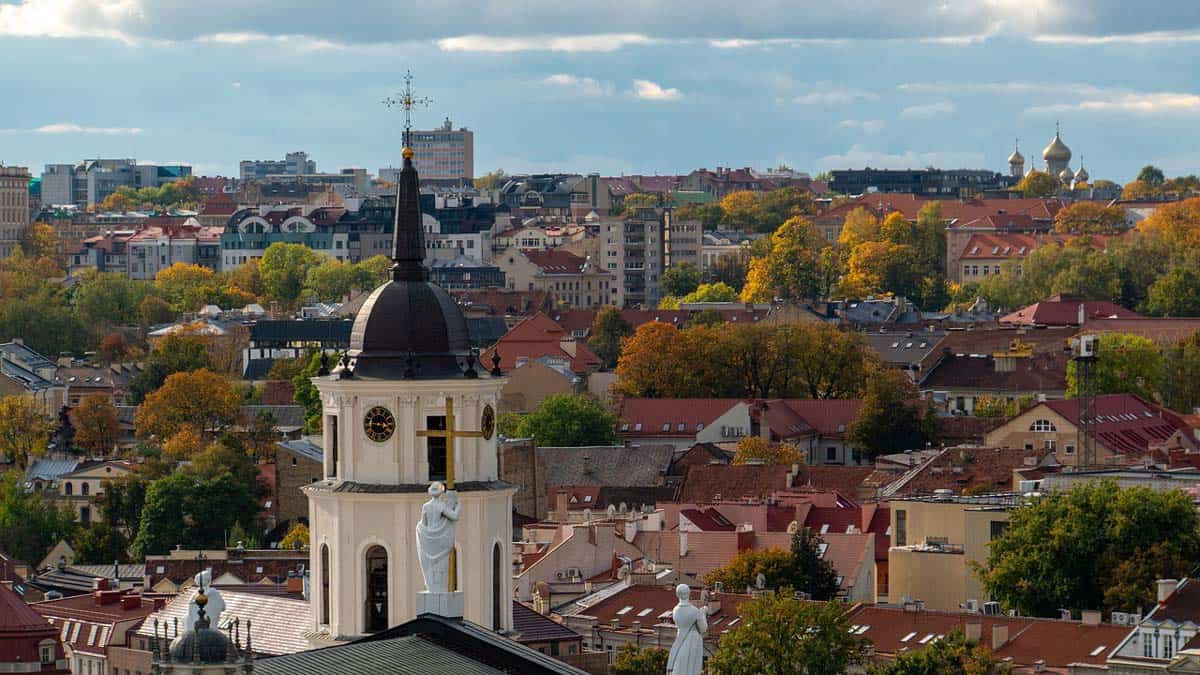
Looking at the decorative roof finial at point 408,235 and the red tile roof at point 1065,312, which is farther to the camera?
the red tile roof at point 1065,312

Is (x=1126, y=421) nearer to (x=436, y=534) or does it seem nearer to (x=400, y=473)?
(x=400, y=473)

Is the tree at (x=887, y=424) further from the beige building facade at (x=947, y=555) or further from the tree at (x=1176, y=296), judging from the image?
the tree at (x=1176, y=296)

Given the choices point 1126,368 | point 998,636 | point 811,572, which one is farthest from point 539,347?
point 998,636

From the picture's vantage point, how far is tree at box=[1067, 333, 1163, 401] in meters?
116

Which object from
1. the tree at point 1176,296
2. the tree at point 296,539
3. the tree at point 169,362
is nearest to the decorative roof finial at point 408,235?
the tree at point 296,539

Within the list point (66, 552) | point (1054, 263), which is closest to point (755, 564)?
point (66, 552)

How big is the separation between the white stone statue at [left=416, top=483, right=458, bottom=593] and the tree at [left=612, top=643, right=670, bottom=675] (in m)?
25.2

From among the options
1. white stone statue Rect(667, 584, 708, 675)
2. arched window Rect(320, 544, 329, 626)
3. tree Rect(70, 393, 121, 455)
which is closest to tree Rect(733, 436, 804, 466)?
tree Rect(70, 393, 121, 455)

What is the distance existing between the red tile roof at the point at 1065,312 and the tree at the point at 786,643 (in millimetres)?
93777

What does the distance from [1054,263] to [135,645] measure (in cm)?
11429

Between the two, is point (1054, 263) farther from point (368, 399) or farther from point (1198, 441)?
point (368, 399)

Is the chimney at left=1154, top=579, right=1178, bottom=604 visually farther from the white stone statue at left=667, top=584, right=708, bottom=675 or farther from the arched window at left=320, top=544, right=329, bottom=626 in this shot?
the white stone statue at left=667, top=584, right=708, bottom=675

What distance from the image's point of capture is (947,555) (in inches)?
2857

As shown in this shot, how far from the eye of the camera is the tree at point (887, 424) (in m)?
112
